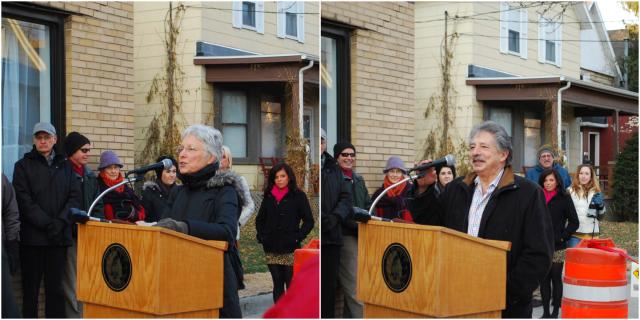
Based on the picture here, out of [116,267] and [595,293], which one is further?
[595,293]

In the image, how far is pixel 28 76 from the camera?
3.32 m

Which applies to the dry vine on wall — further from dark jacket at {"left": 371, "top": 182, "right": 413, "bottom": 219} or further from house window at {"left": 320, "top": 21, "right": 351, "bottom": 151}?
dark jacket at {"left": 371, "top": 182, "right": 413, "bottom": 219}

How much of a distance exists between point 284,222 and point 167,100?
0.71 m

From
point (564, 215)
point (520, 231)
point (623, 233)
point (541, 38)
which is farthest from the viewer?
point (564, 215)

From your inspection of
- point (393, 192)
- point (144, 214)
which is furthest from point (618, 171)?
point (144, 214)

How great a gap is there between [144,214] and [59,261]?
1.21 ft

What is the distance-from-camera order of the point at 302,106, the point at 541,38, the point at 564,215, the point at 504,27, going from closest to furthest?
the point at 302,106
the point at 504,27
the point at 541,38
the point at 564,215

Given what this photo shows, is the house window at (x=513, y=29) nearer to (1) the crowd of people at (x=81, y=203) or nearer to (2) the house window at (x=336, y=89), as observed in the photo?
(2) the house window at (x=336, y=89)

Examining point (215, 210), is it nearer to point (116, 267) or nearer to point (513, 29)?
point (116, 267)

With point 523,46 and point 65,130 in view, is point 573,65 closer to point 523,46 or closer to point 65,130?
point 523,46

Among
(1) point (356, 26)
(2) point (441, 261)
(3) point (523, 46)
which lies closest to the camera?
(2) point (441, 261)

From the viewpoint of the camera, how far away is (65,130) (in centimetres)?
337

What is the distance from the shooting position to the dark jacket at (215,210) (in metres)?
3.22

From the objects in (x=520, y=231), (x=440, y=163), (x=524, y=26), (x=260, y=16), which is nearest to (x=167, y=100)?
(x=260, y=16)
